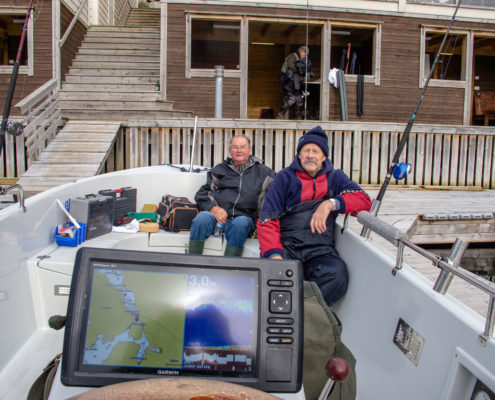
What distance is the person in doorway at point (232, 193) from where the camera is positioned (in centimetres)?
339

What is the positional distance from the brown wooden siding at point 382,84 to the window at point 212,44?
229 mm

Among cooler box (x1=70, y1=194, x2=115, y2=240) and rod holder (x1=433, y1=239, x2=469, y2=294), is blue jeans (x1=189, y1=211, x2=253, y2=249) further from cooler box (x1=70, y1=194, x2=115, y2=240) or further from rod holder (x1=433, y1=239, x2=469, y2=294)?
rod holder (x1=433, y1=239, x2=469, y2=294)

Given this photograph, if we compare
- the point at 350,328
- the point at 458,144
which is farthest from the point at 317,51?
the point at 350,328

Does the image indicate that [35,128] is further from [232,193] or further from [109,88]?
[232,193]

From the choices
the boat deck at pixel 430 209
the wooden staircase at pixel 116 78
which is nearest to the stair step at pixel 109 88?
the wooden staircase at pixel 116 78

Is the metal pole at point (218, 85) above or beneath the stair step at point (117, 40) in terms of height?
beneath

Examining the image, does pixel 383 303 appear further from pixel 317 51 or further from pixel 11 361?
pixel 317 51

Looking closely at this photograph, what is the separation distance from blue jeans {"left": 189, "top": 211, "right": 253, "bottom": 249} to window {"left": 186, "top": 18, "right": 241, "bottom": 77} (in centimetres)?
748

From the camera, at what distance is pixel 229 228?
3.36 metres

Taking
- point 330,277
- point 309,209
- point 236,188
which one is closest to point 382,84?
point 236,188

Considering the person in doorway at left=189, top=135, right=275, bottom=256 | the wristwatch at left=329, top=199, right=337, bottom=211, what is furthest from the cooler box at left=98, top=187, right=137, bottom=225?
the wristwatch at left=329, top=199, right=337, bottom=211

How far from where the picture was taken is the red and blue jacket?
269 centimetres

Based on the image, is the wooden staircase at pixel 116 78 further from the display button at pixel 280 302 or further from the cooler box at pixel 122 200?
the display button at pixel 280 302

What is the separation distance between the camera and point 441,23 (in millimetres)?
11023
